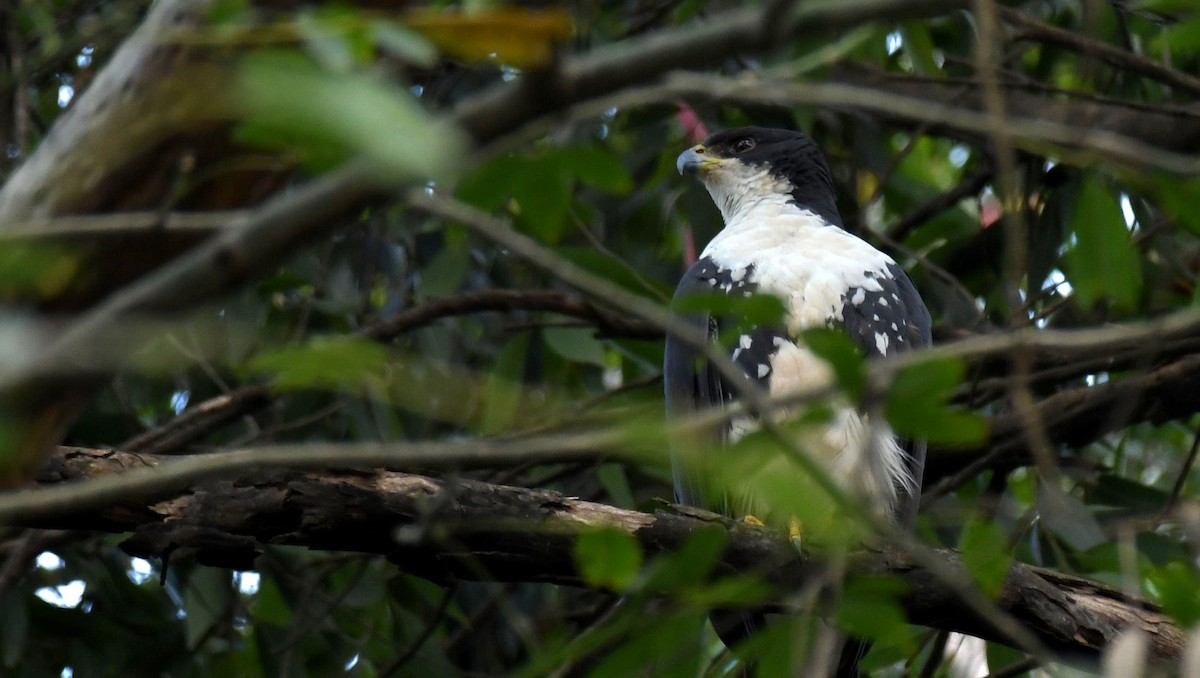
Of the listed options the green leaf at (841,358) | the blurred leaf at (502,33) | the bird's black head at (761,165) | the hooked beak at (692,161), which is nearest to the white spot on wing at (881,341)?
the bird's black head at (761,165)

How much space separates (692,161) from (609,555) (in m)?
3.21

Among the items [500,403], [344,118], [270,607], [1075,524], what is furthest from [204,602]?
[344,118]

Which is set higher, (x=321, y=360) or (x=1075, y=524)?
(x=321, y=360)

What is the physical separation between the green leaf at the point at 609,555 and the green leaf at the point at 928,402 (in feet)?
1.36

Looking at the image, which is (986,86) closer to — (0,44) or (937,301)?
(0,44)

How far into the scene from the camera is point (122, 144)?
1728 mm

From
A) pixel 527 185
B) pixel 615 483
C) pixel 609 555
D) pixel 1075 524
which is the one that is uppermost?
pixel 527 185

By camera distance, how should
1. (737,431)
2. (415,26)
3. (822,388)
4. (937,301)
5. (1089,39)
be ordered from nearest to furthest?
(415,26) → (822,388) → (1089,39) → (737,431) → (937,301)

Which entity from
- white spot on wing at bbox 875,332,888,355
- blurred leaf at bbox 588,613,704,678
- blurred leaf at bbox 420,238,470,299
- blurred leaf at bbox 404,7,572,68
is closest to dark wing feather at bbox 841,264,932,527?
white spot on wing at bbox 875,332,888,355

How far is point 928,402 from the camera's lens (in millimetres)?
1444

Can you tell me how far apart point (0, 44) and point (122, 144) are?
2.03 metres

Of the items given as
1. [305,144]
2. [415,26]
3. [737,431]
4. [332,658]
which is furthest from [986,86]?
[332,658]

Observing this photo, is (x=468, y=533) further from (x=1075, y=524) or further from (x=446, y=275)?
(x=1075, y=524)

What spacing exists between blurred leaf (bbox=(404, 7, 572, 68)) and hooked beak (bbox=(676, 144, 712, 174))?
3.48 metres
